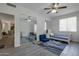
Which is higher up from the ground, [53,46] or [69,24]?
[69,24]

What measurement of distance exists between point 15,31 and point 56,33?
2.06 meters

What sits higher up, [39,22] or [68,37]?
[39,22]

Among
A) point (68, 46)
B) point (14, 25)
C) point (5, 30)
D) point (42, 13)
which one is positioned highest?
point (42, 13)

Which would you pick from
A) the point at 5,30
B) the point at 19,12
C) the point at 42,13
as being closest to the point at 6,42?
the point at 5,30

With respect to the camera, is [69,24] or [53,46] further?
[53,46]

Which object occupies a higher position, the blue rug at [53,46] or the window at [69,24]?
the window at [69,24]

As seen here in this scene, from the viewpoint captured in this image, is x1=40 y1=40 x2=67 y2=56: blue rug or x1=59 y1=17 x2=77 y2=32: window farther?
x1=40 y1=40 x2=67 y2=56: blue rug

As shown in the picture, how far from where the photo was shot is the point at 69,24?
243 cm

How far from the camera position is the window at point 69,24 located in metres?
2.44

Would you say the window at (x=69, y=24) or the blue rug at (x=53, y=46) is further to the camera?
the blue rug at (x=53, y=46)

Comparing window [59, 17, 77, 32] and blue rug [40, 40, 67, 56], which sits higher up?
window [59, 17, 77, 32]

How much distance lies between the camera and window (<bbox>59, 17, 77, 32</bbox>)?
96.0 inches

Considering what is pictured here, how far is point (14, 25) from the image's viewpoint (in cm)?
373

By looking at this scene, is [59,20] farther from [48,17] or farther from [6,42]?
[6,42]
